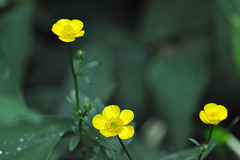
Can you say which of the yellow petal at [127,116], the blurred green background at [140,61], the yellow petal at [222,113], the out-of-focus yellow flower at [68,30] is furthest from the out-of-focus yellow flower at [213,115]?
the blurred green background at [140,61]

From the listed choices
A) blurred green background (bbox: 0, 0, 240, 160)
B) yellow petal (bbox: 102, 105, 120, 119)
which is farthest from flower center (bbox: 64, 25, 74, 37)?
blurred green background (bbox: 0, 0, 240, 160)

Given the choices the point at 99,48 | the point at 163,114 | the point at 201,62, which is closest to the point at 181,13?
the point at 201,62

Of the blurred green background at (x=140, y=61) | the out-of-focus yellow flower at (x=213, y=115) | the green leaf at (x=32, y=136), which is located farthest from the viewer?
the blurred green background at (x=140, y=61)

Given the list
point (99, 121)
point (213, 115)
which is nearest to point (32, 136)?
point (99, 121)

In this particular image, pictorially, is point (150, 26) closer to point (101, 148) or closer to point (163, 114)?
point (163, 114)

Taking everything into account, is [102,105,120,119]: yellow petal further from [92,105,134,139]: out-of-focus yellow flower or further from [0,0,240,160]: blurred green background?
[0,0,240,160]: blurred green background

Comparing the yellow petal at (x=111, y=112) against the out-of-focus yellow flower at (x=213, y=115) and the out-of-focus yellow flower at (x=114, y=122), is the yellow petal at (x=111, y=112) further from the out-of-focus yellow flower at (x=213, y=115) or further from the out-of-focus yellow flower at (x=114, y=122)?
the out-of-focus yellow flower at (x=213, y=115)
